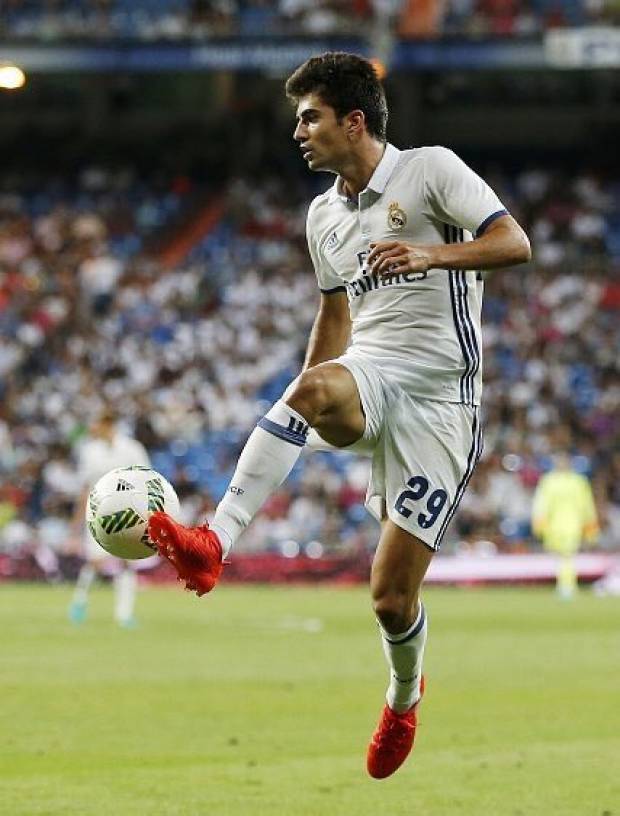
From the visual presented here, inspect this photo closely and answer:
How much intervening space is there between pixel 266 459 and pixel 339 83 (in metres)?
1.56

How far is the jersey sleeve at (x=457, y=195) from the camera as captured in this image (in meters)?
6.69

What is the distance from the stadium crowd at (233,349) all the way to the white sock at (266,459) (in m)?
21.6

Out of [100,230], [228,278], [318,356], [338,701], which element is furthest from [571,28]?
[318,356]

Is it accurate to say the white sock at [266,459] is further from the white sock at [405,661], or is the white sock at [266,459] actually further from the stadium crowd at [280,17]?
the stadium crowd at [280,17]

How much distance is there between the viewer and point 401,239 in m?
6.96

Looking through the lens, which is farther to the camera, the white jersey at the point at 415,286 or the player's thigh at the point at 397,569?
the player's thigh at the point at 397,569

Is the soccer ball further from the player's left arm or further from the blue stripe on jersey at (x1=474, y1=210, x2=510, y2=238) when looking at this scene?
the blue stripe on jersey at (x1=474, y1=210, x2=510, y2=238)

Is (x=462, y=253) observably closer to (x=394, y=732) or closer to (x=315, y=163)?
(x=315, y=163)

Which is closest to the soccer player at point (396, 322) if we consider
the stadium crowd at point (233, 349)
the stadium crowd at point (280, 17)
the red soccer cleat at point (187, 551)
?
the red soccer cleat at point (187, 551)

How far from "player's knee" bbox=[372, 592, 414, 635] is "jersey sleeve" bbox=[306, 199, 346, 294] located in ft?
4.39

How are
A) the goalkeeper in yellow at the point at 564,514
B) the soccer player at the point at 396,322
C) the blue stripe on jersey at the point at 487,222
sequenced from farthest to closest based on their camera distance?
1. the goalkeeper in yellow at the point at 564,514
2. the soccer player at the point at 396,322
3. the blue stripe on jersey at the point at 487,222

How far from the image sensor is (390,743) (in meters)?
7.43

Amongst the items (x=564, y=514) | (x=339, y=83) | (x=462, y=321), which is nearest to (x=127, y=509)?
(x=462, y=321)

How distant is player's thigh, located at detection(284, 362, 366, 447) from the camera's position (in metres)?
6.50
